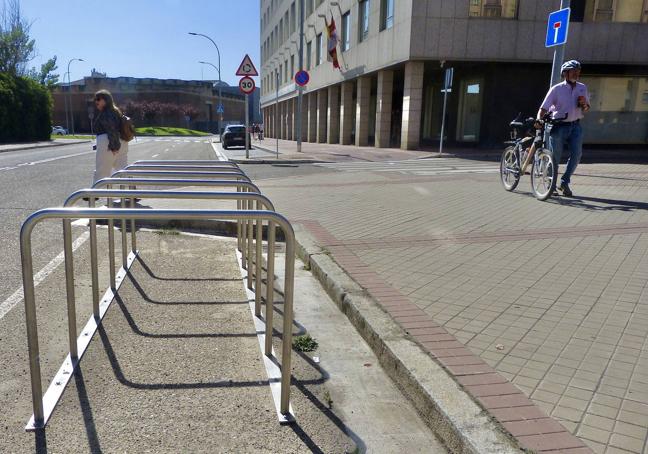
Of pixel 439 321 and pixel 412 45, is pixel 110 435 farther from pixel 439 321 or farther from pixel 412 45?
pixel 412 45

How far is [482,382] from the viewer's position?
8.78ft

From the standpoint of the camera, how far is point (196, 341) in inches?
137

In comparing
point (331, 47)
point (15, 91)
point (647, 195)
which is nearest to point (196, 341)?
point (647, 195)

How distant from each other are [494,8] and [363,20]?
356 inches

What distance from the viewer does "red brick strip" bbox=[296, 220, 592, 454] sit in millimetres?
2221

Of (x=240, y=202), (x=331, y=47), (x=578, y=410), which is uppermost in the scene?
(x=331, y=47)

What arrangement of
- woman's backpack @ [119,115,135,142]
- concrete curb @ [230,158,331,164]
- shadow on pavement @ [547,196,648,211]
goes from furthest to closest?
concrete curb @ [230,158,331,164] < woman's backpack @ [119,115,135,142] < shadow on pavement @ [547,196,648,211]

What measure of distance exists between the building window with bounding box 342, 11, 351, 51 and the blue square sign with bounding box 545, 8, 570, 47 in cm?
2082

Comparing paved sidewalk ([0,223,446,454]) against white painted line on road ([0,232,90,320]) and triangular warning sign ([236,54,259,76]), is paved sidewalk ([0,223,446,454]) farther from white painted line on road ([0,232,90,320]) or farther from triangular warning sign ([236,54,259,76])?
triangular warning sign ([236,54,259,76])

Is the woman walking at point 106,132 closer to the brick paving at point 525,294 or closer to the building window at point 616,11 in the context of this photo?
the brick paving at point 525,294

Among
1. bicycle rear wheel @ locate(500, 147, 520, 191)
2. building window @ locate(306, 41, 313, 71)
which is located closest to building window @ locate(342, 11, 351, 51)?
building window @ locate(306, 41, 313, 71)

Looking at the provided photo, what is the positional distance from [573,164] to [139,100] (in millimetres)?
92576

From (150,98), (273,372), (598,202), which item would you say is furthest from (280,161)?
(150,98)

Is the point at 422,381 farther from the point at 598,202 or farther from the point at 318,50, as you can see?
the point at 318,50
